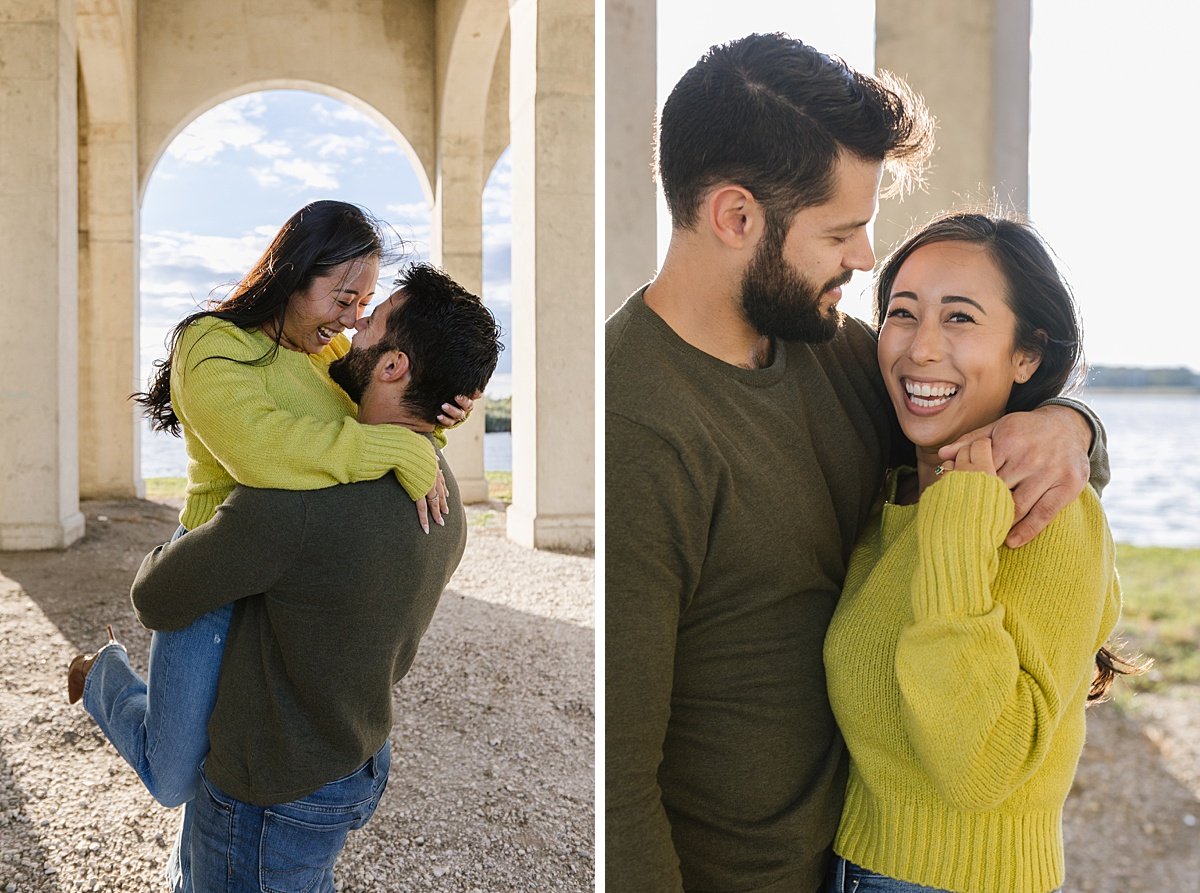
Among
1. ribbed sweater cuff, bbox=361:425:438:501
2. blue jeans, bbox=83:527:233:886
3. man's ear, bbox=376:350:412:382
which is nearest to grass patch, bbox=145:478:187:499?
blue jeans, bbox=83:527:233:886

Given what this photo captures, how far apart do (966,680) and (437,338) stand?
1024 mm

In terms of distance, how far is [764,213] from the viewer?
1.20 m

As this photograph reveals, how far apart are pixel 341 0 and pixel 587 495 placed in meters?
6.89

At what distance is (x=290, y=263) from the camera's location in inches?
65.6

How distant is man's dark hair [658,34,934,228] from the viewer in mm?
1172

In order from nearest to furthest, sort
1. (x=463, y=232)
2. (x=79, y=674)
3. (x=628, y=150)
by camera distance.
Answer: (x=628, y=150), (x=79, y=674), (x=463, y=232)

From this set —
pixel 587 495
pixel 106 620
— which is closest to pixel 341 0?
pixel 587 495

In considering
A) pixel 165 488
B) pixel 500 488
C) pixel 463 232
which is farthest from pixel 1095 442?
pixel 165 488

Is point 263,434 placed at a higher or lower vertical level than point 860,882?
higher

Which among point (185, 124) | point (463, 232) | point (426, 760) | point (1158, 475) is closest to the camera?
point (426, 760)

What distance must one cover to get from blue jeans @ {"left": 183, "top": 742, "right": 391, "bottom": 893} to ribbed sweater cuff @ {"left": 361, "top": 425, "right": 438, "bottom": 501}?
0.55m

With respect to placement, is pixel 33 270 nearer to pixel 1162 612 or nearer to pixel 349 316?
pixel 349 316

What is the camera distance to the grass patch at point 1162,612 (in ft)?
36.0

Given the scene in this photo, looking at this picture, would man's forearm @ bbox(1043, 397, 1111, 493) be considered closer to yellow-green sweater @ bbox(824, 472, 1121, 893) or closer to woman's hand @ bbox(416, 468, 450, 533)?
yellow-green sweater @ bbox(824, 472, 1121, 893)
